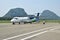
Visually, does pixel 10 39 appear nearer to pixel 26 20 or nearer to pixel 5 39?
pixel 5 39

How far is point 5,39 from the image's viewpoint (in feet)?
44.3

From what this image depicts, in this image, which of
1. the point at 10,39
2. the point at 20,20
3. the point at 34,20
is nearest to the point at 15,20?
the point at 20,20

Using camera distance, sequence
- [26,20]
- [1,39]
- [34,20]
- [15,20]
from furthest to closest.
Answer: [34,20]
[26,20]
[15,20]
[1,39]

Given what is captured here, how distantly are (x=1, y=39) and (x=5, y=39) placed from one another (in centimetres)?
28

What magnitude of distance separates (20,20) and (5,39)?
127 feet

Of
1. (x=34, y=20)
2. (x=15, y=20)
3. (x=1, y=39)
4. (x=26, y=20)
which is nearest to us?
(x=1, y=39)

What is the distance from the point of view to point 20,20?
52.2m

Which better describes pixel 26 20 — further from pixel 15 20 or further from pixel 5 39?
pixel 5 39

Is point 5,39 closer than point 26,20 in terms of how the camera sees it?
Yes

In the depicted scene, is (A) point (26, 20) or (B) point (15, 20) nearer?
(B) point (15, 20)

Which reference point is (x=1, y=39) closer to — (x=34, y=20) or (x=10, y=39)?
(x=10, y=39)

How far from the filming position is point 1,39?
531 inches

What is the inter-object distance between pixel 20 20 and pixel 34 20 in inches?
559

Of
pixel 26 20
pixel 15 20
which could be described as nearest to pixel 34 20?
pixel 26 20
